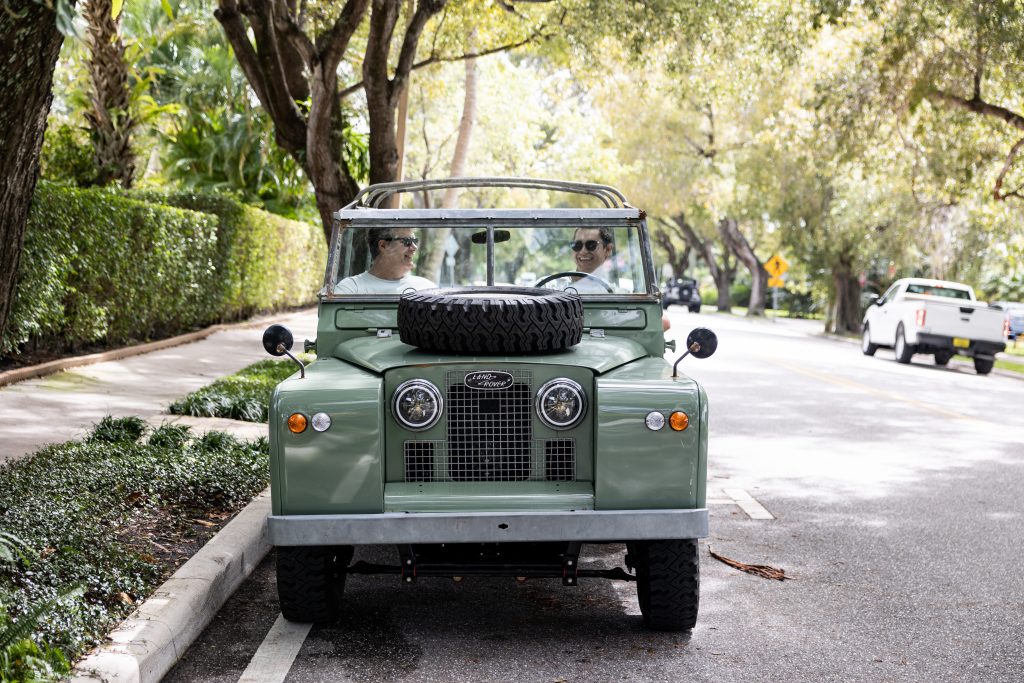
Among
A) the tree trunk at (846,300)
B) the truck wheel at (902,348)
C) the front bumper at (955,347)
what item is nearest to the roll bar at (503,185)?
the front bumper at (955,347)

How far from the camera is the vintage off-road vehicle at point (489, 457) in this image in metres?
4.83

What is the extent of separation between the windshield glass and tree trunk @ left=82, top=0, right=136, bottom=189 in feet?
52.3

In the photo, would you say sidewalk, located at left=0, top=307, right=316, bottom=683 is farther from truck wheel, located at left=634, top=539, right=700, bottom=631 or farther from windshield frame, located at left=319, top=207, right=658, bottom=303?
truck wheel, located at left=634, top=539, right=700, bottom=631

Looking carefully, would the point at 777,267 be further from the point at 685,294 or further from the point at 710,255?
the point at 710,255

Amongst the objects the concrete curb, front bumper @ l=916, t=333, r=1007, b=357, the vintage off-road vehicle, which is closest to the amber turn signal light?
the vintage off-road vehicle

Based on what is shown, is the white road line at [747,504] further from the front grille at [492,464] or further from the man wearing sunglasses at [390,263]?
the front grille at [492,464]

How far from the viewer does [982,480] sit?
960 cm

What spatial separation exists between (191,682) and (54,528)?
1.47m

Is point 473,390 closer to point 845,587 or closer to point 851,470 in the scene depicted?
point 845,587

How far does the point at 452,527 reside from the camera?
189 inches

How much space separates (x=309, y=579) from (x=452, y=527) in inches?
31.4

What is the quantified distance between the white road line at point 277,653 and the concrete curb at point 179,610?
312 millimetres

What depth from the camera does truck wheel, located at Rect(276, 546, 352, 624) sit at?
5172mm

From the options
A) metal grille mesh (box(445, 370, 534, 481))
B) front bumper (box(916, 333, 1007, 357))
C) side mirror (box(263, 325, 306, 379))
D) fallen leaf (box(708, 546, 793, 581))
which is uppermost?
side mirror (box(263, 325, 306, 379))
